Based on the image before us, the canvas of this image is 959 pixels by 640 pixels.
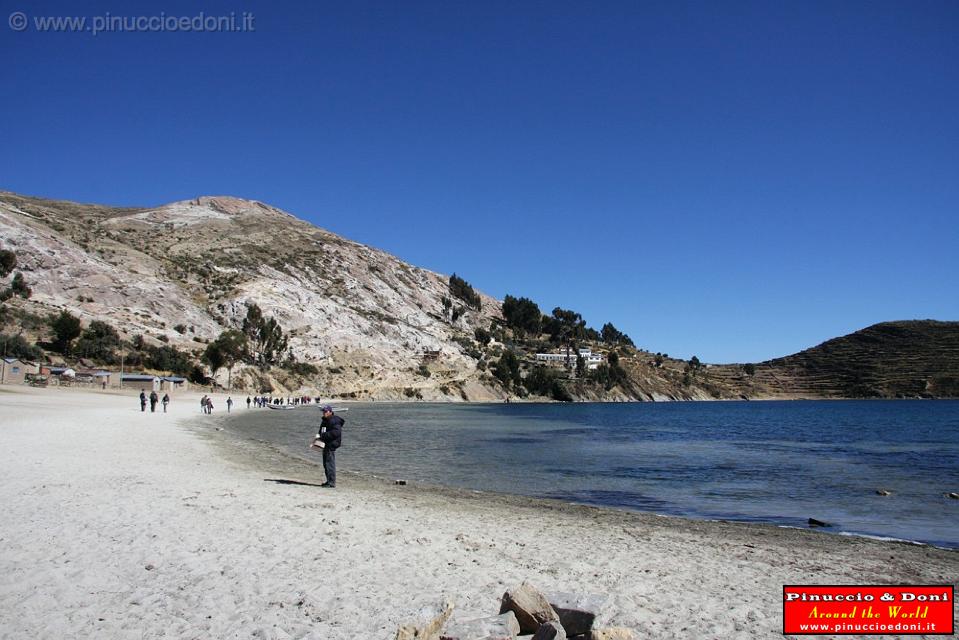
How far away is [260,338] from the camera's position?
4126 inches

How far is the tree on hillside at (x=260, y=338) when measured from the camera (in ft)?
343

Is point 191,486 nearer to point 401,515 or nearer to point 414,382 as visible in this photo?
point 401,515

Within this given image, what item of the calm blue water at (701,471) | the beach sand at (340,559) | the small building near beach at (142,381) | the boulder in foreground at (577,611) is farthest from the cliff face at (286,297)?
the boulder in foreground at (577,611)

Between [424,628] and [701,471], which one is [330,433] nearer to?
[424,628]

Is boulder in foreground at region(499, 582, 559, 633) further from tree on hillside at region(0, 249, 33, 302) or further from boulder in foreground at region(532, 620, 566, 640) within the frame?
tree on hillside at region(0, 249, 33, 302)

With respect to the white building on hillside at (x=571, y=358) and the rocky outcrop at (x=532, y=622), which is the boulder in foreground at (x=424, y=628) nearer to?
the rocky outcrop at (x=532, y=622)

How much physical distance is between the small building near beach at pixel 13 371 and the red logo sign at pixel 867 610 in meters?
72.8

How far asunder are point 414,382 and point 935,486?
4195 inches

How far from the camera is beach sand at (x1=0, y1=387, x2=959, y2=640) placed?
7.03m

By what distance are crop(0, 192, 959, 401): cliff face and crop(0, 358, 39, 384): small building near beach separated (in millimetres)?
26803

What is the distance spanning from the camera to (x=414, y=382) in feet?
409

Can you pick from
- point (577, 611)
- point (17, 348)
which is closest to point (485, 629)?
point (577, 611)

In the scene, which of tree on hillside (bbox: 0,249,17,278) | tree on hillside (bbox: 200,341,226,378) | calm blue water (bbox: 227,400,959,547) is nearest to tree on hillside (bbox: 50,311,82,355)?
tree on hillside (bbox: 200,341,226,378)

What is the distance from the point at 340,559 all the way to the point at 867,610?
717cm
